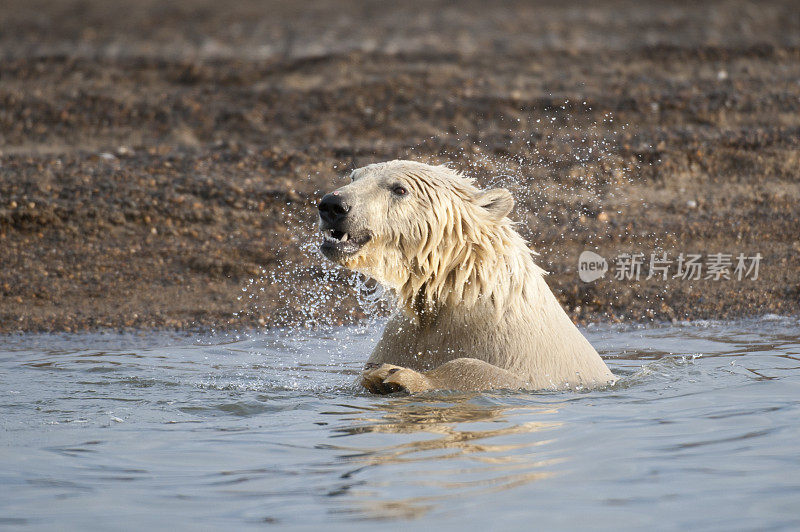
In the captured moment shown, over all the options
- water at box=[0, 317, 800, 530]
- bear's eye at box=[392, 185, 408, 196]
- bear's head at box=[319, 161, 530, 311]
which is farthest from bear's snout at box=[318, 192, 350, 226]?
water at box=[0, 317, 800, 530]

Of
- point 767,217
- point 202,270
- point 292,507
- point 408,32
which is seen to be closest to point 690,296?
point 767,217

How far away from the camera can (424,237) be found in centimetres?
589

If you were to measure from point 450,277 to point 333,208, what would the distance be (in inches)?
32.4

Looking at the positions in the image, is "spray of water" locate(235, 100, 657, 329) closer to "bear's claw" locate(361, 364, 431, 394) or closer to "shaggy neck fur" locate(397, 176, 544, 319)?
"shaggy neck fur" locate(397, 176, 544, 319)

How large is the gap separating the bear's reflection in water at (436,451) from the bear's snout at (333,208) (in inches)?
38.7

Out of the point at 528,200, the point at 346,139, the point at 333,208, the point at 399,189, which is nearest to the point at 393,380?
the point at 333,208

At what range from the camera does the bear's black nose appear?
5.55 meters

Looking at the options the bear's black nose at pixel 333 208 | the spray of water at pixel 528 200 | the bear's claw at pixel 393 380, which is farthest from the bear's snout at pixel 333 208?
the spray of water at pixel 528 200

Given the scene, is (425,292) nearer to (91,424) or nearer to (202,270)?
(91,424)

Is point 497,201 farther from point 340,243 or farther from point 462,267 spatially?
point 340,243

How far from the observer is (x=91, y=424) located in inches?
209

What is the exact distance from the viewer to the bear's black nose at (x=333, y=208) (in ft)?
18.2

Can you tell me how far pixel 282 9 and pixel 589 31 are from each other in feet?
17.8

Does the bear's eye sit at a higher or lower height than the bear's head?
higher
